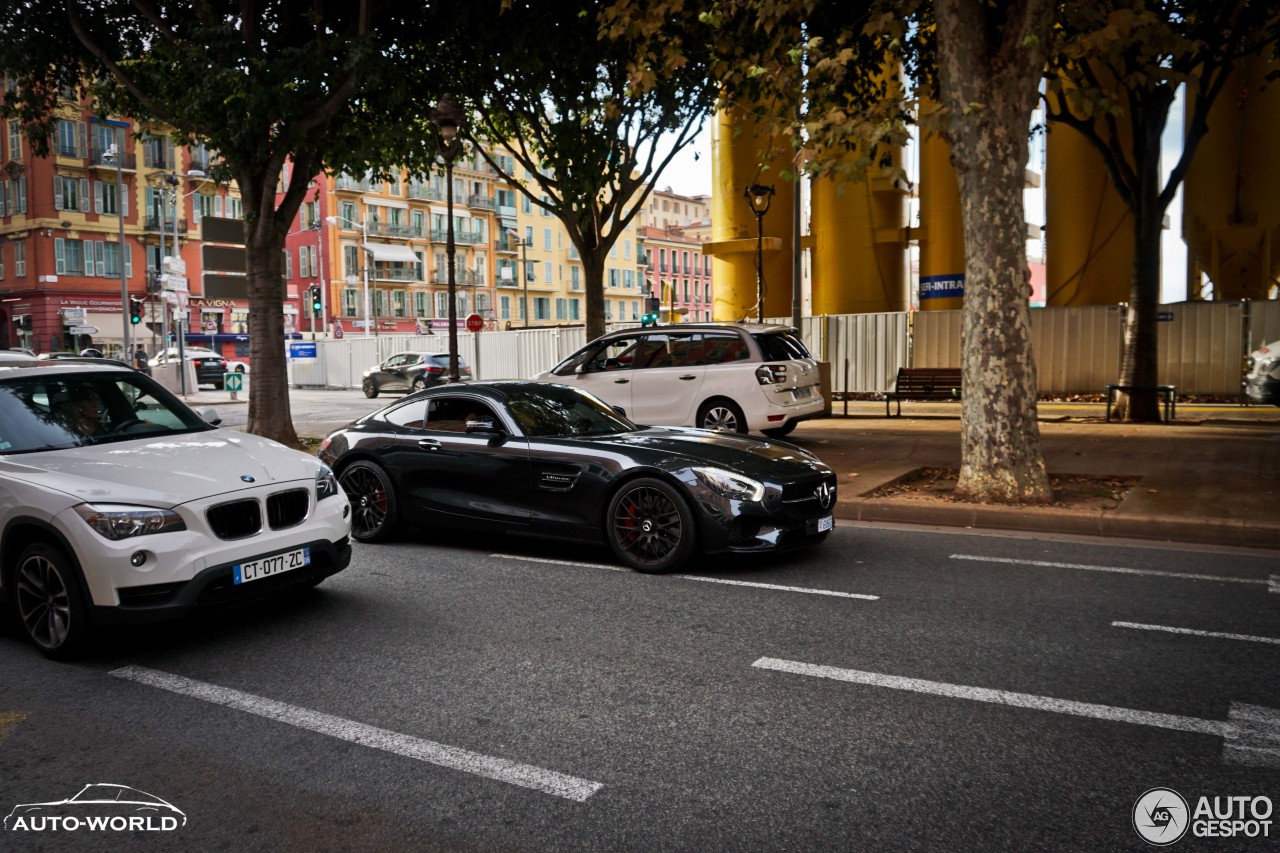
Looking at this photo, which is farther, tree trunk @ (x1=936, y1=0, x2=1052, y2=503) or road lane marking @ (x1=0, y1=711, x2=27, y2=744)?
tree trunk @ (x1=936, y1=0, x2=1052, y2=503)

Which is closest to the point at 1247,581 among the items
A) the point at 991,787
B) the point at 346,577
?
the point at 991,787

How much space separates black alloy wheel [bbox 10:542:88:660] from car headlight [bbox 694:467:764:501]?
3.76 m

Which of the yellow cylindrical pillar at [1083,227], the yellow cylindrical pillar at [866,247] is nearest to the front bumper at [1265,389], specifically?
the yellow cylindrical pillar at [1083,227]

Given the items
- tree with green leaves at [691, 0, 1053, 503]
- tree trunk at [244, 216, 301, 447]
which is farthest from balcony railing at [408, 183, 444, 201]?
tree with green leaves at [691, 0, 1053, 503]

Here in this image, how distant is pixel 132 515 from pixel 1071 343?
22341 mm

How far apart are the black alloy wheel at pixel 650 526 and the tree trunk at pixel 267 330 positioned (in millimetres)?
10311

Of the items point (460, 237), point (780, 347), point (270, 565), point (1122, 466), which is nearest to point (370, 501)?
point (270, 565)

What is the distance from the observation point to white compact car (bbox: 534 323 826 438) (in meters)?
13.6

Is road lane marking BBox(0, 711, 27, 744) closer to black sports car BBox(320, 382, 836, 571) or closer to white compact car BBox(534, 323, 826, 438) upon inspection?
black sports car BBox(320, 382, 836, 571)

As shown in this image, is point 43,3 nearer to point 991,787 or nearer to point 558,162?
point 558,162

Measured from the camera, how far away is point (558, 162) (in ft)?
58.9

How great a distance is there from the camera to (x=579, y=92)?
1769 centimetres

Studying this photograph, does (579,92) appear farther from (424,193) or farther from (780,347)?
(424,193)

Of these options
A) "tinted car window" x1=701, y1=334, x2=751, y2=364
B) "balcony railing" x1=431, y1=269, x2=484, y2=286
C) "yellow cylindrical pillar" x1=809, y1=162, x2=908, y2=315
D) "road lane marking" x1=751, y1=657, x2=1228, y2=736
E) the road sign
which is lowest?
"road lane marking" x1=751, y1=657, x2=1228, y2=736
